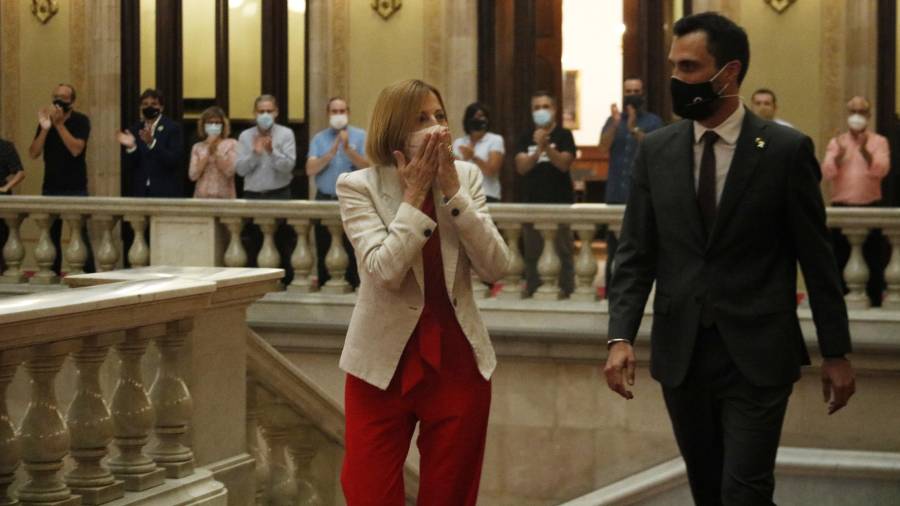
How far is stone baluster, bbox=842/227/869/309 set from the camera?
28.7ft

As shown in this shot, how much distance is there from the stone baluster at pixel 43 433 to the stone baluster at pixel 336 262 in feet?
17.2

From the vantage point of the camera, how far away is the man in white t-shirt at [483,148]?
10.5 metres

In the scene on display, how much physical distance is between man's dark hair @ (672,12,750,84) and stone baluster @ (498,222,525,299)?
4.90 metres

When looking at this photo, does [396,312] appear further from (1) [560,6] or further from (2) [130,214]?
(1) [560,6]

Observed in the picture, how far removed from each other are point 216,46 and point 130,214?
173 inches

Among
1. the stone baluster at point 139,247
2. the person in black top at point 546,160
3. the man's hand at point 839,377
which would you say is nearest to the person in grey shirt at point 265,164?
the stone baluster at point 139,247

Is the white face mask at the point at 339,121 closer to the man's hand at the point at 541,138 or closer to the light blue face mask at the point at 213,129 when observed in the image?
the light blue face mask at the point at 213,129

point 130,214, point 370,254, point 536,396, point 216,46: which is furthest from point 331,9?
point 370,254

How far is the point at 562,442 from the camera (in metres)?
9.48

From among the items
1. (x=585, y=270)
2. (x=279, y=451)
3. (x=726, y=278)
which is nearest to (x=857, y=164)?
(x=585, y=270)

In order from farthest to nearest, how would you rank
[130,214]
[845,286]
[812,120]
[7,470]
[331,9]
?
1. [331,9]
2. [812,120]
3. [130,214]
4. [845,286]
5. [7,470]

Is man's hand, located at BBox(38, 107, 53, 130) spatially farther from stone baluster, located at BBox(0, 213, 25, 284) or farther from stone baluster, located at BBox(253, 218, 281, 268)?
stone baluster, located at BBox(253, 218, 281, 268)

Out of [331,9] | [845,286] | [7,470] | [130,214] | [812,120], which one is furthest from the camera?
[331,9]

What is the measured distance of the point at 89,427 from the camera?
464 cm
